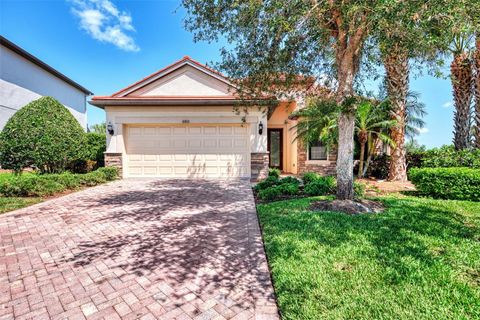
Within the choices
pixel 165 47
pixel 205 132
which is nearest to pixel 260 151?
pixel 205 132

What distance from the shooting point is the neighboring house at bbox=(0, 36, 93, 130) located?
44.3 ft

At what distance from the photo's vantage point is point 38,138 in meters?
8.28

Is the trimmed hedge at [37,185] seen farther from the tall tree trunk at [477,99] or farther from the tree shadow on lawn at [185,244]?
the tall tree trunk at [477,99]

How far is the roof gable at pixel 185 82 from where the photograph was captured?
11.9 metres

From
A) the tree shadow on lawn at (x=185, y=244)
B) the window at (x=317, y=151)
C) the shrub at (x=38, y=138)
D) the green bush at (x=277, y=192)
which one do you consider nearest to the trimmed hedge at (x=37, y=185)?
the shrub at (x=38, y=138)

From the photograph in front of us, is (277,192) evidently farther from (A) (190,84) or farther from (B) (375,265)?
(A) (190,84)

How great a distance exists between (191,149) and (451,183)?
32.0 ft

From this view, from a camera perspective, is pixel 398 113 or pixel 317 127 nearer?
pixel 398 113

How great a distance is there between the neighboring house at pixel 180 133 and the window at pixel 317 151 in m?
2.79

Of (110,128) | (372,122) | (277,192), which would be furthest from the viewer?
(110,128)

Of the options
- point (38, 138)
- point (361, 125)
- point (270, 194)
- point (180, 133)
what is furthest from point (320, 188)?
point (38, 138)

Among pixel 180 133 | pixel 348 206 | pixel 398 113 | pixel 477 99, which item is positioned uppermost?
pixel 477 99

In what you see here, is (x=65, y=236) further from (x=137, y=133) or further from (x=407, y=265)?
(x=137, y=133)

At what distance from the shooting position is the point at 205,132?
11242 mm
